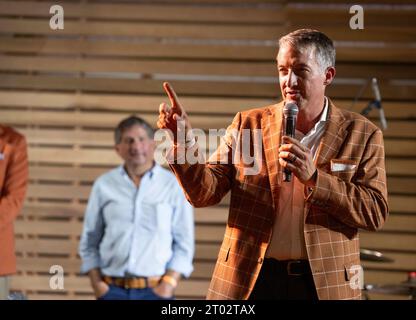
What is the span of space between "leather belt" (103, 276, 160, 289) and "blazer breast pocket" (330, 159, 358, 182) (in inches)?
92.4

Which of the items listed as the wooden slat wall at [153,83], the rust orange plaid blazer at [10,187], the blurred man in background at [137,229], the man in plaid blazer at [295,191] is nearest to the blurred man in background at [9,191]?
Answer: the rust orange plaid blazer at [10,187]

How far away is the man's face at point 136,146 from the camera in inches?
186

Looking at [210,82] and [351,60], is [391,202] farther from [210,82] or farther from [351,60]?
[210,82]

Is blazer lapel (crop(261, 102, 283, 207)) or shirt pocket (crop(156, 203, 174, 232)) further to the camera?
shirt pocket (crop(156, 203, 174, 232))

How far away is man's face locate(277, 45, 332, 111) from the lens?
2.36 m

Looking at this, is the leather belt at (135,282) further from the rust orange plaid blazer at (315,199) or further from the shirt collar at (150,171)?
the rust orange plaid blazer at (315,199)

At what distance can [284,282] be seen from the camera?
232 cm

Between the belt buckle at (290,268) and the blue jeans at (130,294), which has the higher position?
the belt buckle at (290,268)

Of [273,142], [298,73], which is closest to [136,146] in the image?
[273,142]

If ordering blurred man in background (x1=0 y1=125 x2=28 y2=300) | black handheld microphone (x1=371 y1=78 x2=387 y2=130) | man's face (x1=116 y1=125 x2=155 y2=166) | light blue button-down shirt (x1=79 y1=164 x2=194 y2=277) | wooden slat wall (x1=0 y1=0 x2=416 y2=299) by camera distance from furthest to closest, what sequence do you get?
wooden slat wall (x1=0 y1=0 x2=416 y2=299), black handheld microphone (x1=371 y1=78 x2=387 y2=130), man's face (x1=116 y1=125 x2=155 y2=166), light blue button-down shirt (x1=79 y1=164 x2=194 y2=277), blurred man in background (x1=0 y1=125 x2=28 y2=300)

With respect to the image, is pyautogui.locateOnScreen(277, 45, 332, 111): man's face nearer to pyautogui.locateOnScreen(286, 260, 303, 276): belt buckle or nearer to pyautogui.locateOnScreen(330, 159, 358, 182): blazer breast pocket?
pyautogui.locateOnScreen(330, 159, 358, 182): blazer breast pocket

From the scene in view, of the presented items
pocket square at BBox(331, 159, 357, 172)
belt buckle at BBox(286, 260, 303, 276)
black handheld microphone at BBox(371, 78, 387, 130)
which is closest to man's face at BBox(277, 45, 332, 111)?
pocket square at BBox(331, 159, 357, 172)

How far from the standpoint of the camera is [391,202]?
5.62 meters

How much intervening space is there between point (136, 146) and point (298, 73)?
247 centimetres
